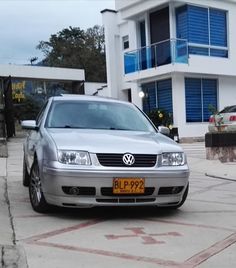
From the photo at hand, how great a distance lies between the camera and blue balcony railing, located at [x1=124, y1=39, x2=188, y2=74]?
22939mm

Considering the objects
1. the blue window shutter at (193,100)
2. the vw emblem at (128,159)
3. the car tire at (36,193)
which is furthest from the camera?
the blue window shutter at (193,100)

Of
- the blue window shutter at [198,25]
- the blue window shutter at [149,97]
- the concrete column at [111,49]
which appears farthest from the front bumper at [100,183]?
the concrete column at [111,49]

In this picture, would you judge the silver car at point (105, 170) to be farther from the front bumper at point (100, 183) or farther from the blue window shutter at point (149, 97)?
the blue window shutter at point (149, 97)

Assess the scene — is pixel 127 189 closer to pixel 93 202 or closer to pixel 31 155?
pixel 93 202

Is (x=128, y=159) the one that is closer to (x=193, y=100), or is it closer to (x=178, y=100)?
(x=178, y=100)

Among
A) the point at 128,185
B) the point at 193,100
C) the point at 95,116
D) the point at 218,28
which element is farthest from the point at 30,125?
the point at 218,28

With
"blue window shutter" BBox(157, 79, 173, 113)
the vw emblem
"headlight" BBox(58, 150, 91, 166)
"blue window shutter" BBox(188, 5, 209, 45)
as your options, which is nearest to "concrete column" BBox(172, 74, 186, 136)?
"blue window shutter" BBox(157, 79, 173, 113)

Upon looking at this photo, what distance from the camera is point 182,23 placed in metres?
23.9

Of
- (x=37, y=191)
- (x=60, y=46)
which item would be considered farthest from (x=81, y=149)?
(x=60, y=46)

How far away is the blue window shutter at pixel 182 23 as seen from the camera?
2366 cm

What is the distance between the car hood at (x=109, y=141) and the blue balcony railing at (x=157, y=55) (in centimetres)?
1583

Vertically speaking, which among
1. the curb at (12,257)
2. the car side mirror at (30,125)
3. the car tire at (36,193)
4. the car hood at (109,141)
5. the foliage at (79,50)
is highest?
the foliage at (79,50)

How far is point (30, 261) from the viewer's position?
4910 millimetres

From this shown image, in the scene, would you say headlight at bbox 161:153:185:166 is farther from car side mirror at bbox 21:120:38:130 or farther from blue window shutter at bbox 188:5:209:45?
blue window shutter at bbox 188:5:209:45
